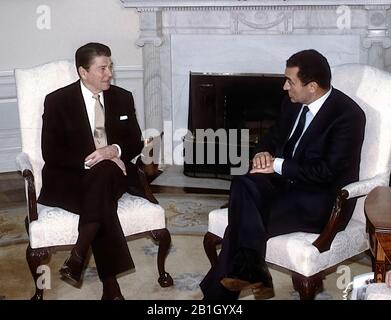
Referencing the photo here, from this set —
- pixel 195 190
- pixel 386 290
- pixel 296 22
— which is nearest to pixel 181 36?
pixel 296 22

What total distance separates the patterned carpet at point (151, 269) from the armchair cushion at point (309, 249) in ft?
1.28

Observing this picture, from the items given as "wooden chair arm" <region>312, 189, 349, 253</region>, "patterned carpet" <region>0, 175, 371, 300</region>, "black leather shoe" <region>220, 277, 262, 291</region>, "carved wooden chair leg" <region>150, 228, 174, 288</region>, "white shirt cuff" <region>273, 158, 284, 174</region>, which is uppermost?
"white shirt cuff" <region>273, 158, 284, 174</region>

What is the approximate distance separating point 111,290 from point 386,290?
145 centimetres

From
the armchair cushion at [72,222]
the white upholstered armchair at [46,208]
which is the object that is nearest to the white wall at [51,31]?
the white upholstered armchair at [46,208]

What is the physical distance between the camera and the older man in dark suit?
3.28m

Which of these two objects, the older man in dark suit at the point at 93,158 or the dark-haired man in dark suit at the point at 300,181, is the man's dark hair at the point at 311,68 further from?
the older man in dark suit at the point at 93,158

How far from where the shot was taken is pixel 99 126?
12.1 feet

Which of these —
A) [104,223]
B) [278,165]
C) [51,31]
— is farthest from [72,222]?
[51,31]

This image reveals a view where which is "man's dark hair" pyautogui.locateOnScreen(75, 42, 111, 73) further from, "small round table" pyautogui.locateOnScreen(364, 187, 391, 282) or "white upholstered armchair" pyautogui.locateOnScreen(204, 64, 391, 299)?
"small round table" pyautogui.locateOnScreen(364, 187, 391, 282)

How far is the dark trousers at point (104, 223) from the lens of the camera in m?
3.27

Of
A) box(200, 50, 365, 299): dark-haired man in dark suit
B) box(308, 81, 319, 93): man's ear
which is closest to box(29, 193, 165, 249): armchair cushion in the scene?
box(200, 50, 365, 299): dark-haired man in dark suit

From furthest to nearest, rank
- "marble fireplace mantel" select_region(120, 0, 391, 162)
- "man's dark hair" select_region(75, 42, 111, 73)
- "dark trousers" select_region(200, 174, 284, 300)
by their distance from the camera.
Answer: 1. "marble fireplace mantel" select_region(120, 0, 391, 162)
2. "man's dark hair" select_region(75, 42, 111, 73)
3. "dark trousers" select_region(200, 174, 284, 300)

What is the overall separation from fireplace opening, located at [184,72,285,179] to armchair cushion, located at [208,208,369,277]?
234cm

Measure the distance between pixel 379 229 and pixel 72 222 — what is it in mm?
1551
